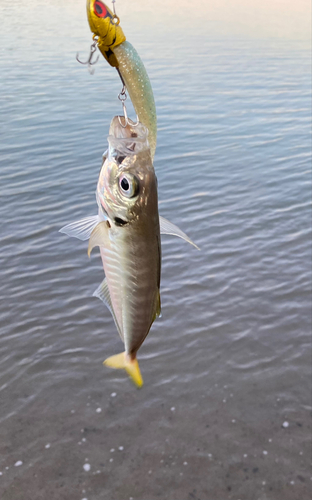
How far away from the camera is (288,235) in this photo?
1088 centimetres

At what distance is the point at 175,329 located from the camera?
8359mm

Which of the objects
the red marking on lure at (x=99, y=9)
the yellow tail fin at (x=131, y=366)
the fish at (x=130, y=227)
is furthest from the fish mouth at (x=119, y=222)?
the red marking on lure at (x=99, y=9)

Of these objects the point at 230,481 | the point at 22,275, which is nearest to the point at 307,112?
the point at 22,275

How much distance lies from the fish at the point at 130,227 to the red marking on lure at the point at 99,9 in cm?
42

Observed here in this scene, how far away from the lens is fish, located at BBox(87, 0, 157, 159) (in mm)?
2092

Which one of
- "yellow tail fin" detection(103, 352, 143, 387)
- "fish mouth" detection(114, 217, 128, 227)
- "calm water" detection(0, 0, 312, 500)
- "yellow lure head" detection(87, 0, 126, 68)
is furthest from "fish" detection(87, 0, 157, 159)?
"calm water" detection(0, 0, 312, 500)

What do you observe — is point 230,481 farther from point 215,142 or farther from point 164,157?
point 215,142

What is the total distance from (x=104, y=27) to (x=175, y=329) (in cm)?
662

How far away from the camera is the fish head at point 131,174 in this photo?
2.00 meters

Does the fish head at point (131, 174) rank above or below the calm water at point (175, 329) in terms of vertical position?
above

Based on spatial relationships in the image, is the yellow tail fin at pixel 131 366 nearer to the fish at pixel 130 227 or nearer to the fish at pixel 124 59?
the fish at pixel 130 227

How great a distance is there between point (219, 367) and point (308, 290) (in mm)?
2520

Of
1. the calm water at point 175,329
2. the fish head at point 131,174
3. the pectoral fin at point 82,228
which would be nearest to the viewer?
the fish head at point 131,174

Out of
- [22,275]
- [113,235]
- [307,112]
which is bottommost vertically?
[307,112]
